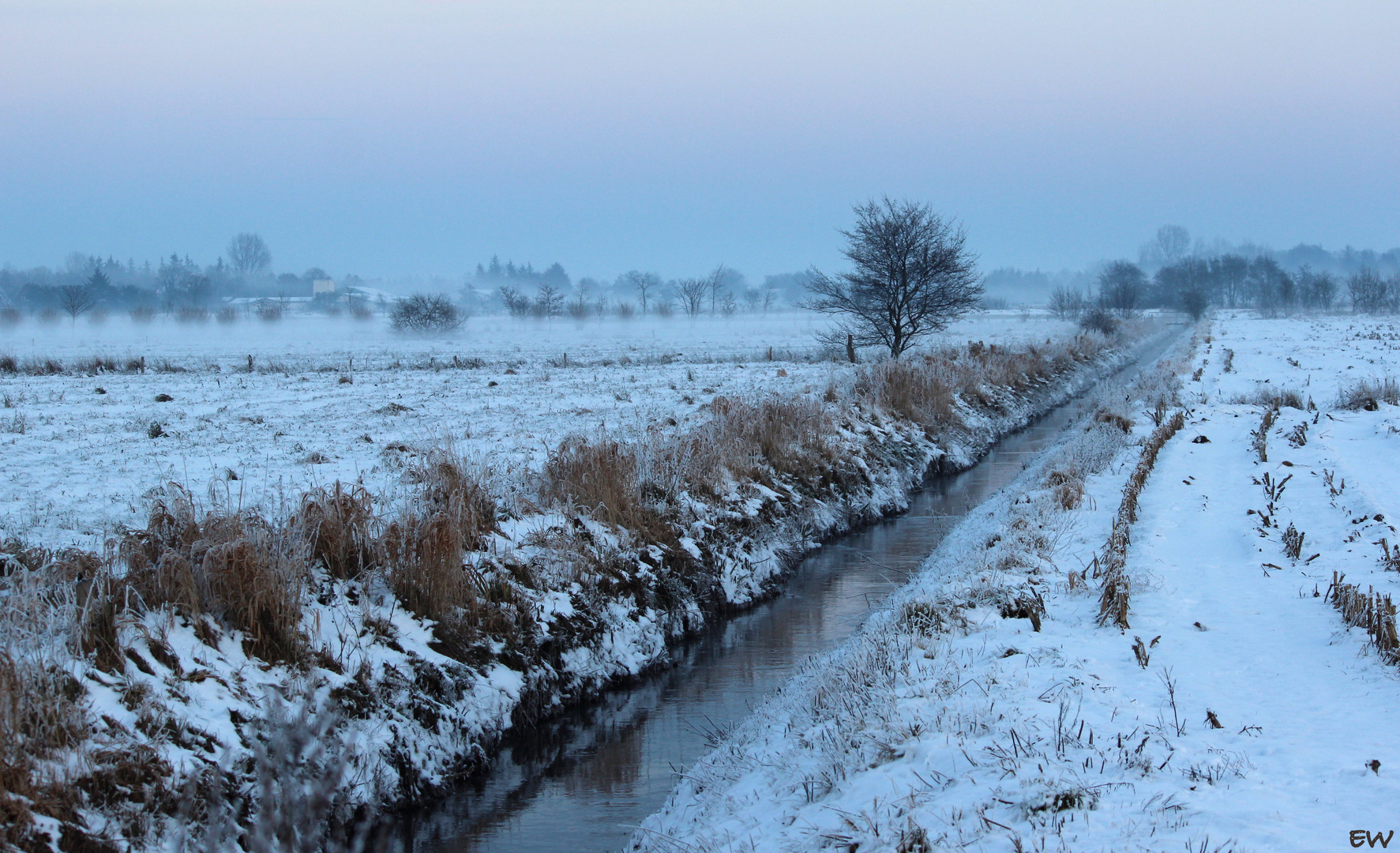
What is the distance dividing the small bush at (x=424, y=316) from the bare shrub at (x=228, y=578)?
208 ft

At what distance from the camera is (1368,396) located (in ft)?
65.5

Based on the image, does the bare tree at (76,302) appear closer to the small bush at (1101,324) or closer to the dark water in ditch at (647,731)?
Result: the small bush at (1101,324)

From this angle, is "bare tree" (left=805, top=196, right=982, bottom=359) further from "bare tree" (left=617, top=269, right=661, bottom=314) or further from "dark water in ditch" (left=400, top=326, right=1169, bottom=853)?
"bare tree" (left=617, top=269, right=661, bottom=314)

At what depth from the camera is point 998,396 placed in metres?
23.8

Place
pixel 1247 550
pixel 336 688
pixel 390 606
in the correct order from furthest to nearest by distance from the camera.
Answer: pixel 1247 550
pixel 390 606
pixel 336 688

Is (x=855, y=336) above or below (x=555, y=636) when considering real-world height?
above

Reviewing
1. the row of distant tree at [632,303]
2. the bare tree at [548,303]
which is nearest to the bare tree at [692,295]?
the row of distant tree at [632,303]

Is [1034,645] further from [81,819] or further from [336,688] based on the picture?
[81,819]

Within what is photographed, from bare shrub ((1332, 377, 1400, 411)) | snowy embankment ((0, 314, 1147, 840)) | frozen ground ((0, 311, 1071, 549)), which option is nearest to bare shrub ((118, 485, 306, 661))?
snowy embankment ((0, 314, 1147, 840))

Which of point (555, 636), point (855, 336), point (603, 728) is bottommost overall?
Result: point (603, 728)

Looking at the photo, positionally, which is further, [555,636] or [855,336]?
[855,336]

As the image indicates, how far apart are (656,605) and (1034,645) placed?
3836 millimetres

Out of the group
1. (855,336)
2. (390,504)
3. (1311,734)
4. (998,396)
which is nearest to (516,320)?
(855,336)

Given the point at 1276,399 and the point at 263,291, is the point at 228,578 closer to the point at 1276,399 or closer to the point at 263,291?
the point at 1276,399
